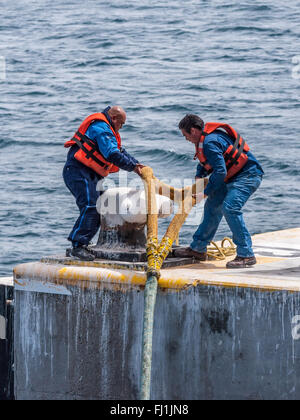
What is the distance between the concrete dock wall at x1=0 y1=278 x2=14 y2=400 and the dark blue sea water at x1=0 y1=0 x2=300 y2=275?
5234 millimetres

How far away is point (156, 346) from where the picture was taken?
7730 mm

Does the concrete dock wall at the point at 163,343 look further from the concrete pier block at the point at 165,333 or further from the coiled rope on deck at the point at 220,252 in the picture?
the coiled rope on deck at the point at 220,252

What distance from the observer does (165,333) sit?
7.70 metres

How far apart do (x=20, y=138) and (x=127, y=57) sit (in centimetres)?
801

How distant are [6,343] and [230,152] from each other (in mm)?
2748

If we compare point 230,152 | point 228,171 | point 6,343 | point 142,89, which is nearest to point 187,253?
point 228,171

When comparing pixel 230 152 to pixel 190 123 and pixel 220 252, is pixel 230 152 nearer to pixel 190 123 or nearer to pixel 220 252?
pixel 190 123

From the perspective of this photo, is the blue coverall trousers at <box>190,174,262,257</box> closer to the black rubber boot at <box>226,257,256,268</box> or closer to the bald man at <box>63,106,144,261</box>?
the black rubber boot at <box>226,257,256,268</box>

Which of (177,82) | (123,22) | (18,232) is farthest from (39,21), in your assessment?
(18,232)

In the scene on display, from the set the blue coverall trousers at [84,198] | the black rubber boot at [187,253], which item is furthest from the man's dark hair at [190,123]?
the black rubber boot at [187,253]

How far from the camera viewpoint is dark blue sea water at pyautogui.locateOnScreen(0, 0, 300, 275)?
18375 millimetres

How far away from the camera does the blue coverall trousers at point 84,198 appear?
8477 millimetres

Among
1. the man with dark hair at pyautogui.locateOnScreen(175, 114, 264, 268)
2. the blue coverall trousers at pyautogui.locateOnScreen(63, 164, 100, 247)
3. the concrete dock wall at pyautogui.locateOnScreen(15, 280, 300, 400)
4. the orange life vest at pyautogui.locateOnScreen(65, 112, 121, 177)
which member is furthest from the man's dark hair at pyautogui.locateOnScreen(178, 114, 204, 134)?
the concrete dock wall at pyautogui.locateOnScreen(15, 280, 300, 400)
